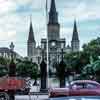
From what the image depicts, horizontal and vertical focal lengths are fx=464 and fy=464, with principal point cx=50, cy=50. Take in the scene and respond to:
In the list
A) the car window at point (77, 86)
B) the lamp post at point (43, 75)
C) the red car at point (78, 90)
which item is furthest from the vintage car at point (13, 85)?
the lamp post at point (43, 75)

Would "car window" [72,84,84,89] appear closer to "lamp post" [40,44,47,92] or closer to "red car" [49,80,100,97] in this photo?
"red car" [49,80,100,97]

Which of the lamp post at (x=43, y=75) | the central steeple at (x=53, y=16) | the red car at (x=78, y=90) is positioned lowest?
the red car at (x=78, y=90)

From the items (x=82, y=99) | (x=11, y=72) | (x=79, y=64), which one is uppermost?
(x=79, y=64)

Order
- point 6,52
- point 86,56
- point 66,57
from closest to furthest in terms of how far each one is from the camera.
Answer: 1. point 86,56
2. point 66,57
3. point 6,52

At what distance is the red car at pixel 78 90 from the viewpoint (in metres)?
23.5

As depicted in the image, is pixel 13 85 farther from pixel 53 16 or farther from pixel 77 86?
pixel 53 16

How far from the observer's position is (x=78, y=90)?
23719 mm

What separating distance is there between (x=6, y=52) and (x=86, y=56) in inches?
3534

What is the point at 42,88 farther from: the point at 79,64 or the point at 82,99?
the point at 79,64

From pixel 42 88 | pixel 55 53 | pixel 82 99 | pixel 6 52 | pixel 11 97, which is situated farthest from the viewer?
pixel 6 52

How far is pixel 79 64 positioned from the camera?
379 feet

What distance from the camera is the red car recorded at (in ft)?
77.3

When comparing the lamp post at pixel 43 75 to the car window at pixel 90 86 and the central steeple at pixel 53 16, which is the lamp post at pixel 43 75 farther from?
the central steeple at pixel 53 16

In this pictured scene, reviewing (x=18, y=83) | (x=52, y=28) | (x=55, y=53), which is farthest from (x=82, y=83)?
(x=52, y=28)
